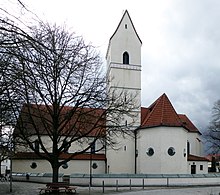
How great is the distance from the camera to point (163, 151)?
43844mm

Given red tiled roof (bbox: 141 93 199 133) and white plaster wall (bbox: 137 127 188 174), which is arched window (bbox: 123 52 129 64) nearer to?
red tiled roof (bbox: 141 93 199 133)

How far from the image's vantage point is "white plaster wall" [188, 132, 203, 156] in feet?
193

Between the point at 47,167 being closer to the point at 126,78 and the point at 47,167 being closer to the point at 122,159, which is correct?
the point at 122,159

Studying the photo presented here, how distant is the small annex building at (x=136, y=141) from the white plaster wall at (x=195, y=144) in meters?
9.53

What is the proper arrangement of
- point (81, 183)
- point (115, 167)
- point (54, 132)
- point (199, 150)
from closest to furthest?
point (54, 132) → point (81, 183) → point (115, 167) → point (199, 150)

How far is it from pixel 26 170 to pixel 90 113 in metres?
23.1

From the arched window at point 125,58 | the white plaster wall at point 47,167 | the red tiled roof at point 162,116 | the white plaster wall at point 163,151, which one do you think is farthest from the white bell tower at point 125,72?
the white plaster wall at point 47,167

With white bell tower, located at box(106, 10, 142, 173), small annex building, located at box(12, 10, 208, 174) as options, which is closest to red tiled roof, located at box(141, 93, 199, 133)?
small annex building, located at box(12, 10, 208, 174)

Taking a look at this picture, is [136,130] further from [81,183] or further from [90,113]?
[90,113]

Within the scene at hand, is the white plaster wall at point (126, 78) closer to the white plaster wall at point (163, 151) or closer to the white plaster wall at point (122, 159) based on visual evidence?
the white plaster wall at point (163, 151)

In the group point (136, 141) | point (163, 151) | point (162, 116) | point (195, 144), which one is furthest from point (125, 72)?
point (195, 144)

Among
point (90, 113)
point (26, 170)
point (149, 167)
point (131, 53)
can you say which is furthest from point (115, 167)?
point (90, 113)

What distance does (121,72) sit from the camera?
48.8 m

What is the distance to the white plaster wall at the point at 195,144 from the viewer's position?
58.9 m
